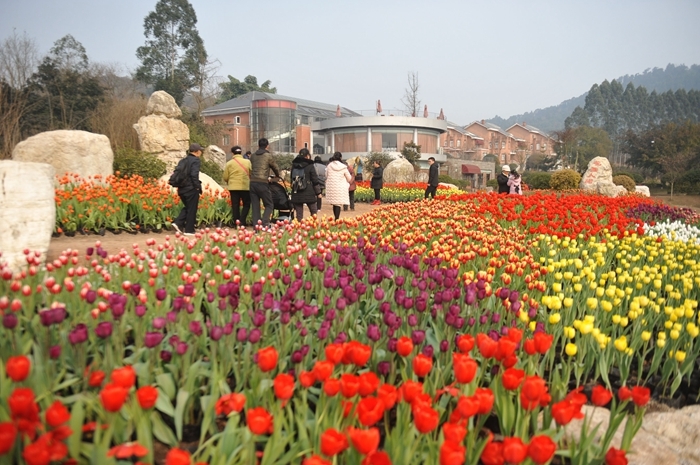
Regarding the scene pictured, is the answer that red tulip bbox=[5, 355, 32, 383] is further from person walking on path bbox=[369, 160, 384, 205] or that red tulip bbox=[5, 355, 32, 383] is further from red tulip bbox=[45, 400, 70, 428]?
person walking on path bbox=[369, 160, 384, 205]

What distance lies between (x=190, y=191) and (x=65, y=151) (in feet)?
20.9

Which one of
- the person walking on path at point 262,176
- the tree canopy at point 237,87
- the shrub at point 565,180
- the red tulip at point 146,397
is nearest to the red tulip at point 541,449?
the red tulip at point 146,397

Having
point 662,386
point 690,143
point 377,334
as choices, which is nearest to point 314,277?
point 377,334

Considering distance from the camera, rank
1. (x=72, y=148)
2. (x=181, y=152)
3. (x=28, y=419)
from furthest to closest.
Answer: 1. (x=181, y=152)
2. (x=72, y=148)
3. (x=28, y=419)

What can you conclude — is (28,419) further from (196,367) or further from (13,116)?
(13,116)

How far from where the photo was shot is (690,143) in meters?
52.6

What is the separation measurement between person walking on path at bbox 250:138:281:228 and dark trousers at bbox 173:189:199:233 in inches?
42.8

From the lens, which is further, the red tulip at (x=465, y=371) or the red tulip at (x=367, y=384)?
the red tulip at (x=465, y=371)

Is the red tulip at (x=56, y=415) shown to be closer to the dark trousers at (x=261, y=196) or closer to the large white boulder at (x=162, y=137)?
the dark trousers at (x=261, y=196)

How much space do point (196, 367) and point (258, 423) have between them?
Result: 0.97m

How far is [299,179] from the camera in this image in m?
10.5

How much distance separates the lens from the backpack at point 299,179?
10.5 meters

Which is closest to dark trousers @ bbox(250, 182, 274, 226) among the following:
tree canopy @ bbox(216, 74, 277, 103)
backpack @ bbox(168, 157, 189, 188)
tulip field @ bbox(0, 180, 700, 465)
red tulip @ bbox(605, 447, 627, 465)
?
backpack @ bbox(168, 157, 189, 188)

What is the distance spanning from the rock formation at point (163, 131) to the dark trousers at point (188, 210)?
11195mm
